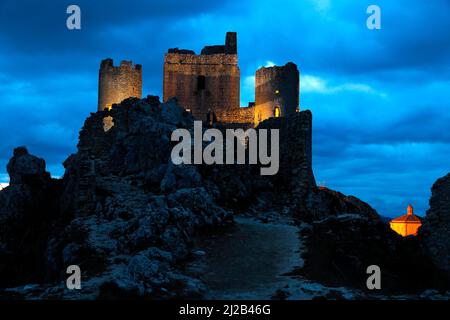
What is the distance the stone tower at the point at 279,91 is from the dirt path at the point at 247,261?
75.4 feet

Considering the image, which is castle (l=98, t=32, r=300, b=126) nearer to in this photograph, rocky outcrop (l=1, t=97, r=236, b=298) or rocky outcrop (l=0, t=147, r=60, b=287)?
rocky outcrop (l=1, t=97, r=236, b=298)

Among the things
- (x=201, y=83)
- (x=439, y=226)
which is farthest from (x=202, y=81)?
(x=439, y=226)

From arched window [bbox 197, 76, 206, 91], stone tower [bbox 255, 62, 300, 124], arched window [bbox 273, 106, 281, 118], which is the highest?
arched window [bbox 197, 76, 206, 91]

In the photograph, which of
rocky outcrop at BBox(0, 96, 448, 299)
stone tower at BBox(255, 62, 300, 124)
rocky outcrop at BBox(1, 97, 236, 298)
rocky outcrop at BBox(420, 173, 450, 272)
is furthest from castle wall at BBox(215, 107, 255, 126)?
rocky outcrop at BBox(420, 173, 450, 272)

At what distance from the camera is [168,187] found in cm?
2141

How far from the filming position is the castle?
44.0 meters

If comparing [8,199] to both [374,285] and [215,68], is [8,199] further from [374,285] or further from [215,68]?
[215,68]

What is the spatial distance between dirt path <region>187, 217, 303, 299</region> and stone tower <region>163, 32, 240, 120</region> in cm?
2711

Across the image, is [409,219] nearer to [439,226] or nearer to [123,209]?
[439,226]

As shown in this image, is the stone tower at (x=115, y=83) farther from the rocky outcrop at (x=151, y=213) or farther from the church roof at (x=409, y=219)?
the church roof at (x=409, y=219)

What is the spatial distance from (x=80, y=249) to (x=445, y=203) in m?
11.9

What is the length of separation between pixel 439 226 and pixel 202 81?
110 ft

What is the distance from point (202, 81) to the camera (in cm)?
4584

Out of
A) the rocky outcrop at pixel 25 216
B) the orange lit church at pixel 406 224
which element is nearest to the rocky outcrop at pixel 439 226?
the rocky outcrop at pixel 25 216
